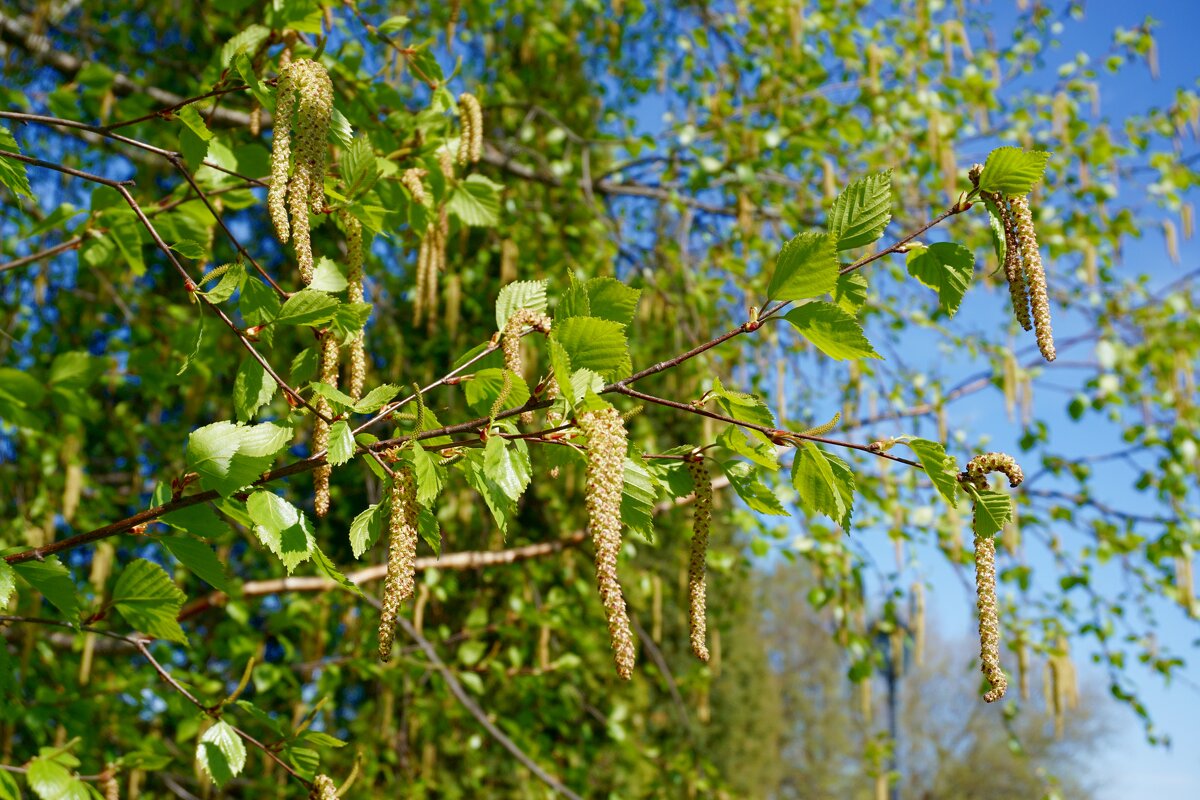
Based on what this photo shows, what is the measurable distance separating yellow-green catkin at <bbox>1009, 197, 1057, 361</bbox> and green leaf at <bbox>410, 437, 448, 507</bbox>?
0.65 metres

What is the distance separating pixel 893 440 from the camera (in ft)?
3.42

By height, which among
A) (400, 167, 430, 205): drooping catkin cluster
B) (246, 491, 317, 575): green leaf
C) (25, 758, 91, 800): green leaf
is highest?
(400, 167, 430, 205): drooping catkin cluster

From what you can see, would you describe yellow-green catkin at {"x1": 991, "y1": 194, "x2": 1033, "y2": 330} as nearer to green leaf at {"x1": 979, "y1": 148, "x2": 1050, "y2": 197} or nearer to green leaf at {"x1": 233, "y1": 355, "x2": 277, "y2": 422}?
green leaf at {"x1": 979, "y1": 148, "x2": 1050, "y2": 197}

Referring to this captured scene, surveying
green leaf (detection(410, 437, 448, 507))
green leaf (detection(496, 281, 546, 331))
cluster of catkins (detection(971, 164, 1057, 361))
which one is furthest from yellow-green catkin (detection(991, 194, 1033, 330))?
green leaf (detection(410, 437, 448, 507))

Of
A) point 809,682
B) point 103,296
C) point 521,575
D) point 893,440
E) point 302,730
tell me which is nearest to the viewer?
point 893,440

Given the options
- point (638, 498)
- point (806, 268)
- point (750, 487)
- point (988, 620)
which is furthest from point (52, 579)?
point (988, 620)

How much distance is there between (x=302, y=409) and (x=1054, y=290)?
4.51 metres

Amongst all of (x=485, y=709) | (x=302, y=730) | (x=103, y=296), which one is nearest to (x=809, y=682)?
(x=485, y=709)

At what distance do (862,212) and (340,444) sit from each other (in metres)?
0.60

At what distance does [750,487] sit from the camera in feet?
3.84

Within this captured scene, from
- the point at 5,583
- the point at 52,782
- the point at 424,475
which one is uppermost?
the point at 424,475

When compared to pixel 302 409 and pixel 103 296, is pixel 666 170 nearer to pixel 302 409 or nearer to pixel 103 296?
pixel 103 296

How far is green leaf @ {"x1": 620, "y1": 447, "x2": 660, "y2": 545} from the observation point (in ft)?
3.62

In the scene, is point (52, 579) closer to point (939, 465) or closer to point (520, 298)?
point (520, 298)
